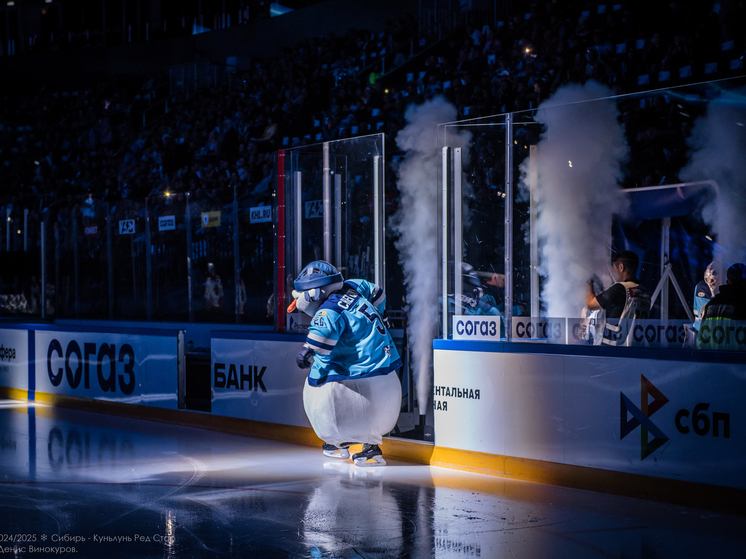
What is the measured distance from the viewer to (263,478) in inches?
252

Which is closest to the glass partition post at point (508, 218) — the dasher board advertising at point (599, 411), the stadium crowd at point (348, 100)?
the stadium crowd at point (348, 100)

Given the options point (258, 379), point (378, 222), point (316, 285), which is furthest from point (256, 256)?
Result: point (316, 285)

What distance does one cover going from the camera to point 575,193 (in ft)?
24.2

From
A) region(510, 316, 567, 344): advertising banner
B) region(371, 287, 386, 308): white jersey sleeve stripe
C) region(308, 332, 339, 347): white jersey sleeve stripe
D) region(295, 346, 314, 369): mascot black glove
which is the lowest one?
region(295, 346, 314, 369): mascot black glove

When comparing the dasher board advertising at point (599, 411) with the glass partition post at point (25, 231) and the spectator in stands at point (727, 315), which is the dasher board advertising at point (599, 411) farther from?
the glass partition post at point (25, 231)

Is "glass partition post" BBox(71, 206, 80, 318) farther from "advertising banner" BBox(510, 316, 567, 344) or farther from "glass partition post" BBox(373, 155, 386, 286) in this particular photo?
"advertising banner" BBox(510, 316, 567, 344)

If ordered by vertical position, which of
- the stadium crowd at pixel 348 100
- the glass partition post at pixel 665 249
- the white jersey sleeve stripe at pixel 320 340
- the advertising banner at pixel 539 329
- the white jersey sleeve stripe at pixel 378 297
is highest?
the stadium crowd at pixel 348 100

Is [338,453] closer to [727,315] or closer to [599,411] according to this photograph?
[599,411]

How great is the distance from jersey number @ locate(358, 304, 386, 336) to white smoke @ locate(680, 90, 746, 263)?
2.63 metres

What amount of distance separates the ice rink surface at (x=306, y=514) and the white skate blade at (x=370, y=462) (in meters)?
0.08

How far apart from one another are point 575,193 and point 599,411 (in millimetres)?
2211

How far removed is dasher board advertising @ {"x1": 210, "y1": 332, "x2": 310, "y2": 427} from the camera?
8.30 meters

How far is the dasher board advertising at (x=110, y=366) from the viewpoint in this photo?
9.98 m

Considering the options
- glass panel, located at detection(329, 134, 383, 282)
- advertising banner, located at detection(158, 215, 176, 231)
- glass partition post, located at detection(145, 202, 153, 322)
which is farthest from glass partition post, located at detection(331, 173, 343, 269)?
glass partition post, located at detection(145, 202, 153, 322)
